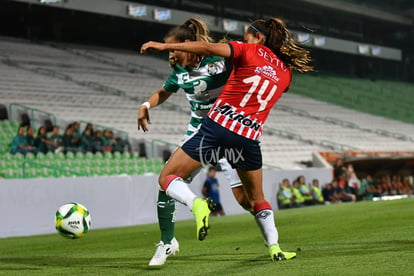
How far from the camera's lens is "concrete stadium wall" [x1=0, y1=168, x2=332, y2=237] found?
14.1m

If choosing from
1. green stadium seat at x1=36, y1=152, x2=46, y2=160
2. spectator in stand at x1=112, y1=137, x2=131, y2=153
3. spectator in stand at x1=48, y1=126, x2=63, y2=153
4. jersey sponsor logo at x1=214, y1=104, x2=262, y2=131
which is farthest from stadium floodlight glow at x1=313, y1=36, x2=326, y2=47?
jersey sponsor logo at x1=214, y1=104, x2=262, y2=131

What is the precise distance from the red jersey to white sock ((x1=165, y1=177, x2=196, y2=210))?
58 centimetres

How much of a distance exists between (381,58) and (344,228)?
140 ft

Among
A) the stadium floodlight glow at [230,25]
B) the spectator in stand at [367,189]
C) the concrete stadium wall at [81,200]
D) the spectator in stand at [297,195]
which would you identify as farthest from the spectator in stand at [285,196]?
the stadium floodlight glow at [230,25]

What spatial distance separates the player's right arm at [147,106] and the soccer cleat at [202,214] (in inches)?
41.2

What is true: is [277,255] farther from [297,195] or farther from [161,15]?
[161,15]

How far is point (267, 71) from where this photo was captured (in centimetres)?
556

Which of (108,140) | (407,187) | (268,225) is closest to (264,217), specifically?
(268,225)

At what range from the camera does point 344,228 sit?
9516 mm

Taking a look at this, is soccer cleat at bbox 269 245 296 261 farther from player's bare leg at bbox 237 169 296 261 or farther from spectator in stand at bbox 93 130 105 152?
spectator in stand at bbox 93 130 105 152

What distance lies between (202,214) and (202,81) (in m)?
1.53

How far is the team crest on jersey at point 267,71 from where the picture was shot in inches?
217

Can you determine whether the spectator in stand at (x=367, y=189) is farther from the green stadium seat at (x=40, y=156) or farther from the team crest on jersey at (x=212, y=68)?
the team crest on jersey at (x=212, y=68)

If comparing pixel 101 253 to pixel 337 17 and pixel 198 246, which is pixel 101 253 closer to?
pixel 198 246
